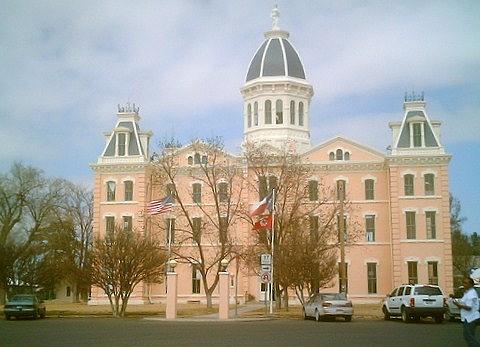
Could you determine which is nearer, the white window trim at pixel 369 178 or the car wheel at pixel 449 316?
the car wheel at pixel 449 316

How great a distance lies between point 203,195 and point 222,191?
3.85 metres

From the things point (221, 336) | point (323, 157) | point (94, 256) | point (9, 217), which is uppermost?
point (323, 157)

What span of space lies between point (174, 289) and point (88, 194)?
42.8m

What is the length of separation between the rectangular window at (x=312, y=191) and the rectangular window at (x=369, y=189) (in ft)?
15.7

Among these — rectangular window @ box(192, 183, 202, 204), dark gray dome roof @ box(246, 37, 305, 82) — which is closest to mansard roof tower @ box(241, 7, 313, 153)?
dark gray dome roof @ box(246, 37, 305, 82)

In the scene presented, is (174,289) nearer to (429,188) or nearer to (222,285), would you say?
(222,285)

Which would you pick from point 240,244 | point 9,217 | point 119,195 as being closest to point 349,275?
point 240,244

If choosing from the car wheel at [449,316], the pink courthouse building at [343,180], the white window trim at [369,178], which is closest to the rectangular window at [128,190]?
the pink courthouse building at [343,180]

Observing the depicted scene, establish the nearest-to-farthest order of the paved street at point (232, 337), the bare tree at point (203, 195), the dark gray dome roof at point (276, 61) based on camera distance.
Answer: the paved street at point (232, 337) < the bare tree at point (203, 195) < the dark gray dome roof at point (276, 61)

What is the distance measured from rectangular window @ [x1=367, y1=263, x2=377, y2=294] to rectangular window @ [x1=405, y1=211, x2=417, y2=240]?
12.9 ft

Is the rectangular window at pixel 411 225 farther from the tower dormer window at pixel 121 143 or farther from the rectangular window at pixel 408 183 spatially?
the tower dormer window at pixel 121 143

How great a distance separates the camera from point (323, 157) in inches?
2183

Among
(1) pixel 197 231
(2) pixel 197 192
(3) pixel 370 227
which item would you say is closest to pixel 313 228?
(1) pixel 197 231

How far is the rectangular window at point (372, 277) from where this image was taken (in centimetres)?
5366
